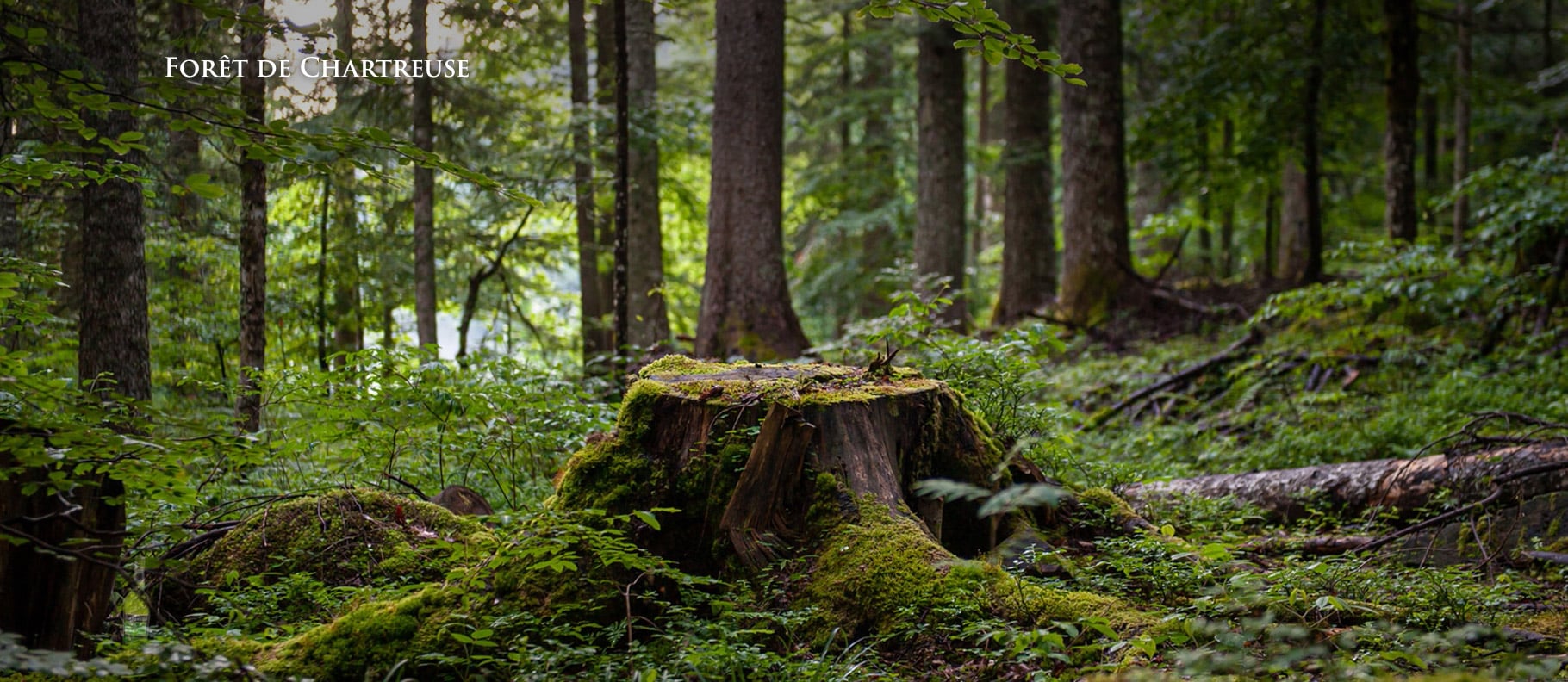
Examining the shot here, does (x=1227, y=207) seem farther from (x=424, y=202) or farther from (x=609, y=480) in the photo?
(x=609, y=480)

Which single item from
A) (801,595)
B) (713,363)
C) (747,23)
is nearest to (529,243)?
(747,23)

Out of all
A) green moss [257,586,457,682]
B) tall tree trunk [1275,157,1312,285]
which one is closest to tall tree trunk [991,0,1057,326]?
tall tree trunk [1275,157,1312,285]

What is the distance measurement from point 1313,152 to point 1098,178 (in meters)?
2.65

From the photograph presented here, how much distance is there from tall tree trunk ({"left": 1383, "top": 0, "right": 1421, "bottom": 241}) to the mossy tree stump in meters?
8.35

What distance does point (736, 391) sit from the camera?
4461 mm

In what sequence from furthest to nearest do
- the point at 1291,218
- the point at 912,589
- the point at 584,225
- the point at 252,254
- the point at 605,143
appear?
the point at 1291,218 → the point at 584,225 → the point at 605,143 → the point at 252,254 → the point at 912,589

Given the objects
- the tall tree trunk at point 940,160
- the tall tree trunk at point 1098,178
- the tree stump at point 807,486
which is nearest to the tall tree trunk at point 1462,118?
the tall tree trunk at point 1098,178

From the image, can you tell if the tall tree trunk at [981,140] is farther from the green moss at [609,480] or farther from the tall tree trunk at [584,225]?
the green moss at [609,480]

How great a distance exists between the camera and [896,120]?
20.3 m

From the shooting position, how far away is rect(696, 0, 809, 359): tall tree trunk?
33.8 feet

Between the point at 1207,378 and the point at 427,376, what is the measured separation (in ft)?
26.3

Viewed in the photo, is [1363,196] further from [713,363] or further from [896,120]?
[713,363]

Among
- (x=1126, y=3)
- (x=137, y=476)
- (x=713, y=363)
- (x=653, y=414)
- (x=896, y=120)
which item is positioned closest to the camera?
(x=137, y=476)

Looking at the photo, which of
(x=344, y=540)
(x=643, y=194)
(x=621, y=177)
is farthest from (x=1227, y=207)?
(x=344, y=540)
